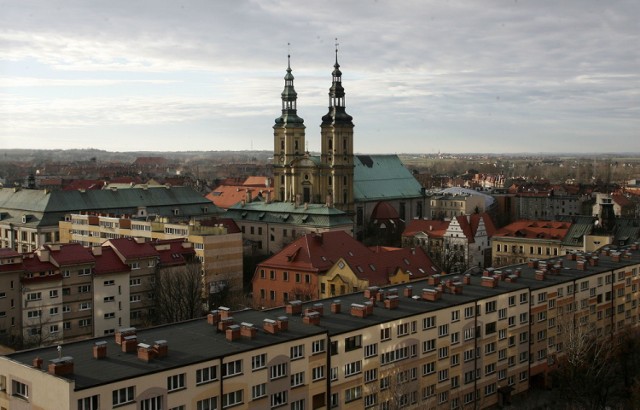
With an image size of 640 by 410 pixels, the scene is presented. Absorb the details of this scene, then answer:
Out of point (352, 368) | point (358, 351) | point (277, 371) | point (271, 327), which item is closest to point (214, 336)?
point (271, 327)

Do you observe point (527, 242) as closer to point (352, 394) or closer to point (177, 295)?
point (177, 295)

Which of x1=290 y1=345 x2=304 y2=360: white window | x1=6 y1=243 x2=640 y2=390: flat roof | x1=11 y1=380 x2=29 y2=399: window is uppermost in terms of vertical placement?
x1=6 y1=243 x2=640 y2=390: flat roof

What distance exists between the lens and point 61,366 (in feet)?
76.0

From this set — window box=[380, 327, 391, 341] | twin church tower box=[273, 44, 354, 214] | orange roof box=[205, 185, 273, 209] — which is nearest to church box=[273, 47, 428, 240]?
twin church tower box=[273, 44, 354, 214]

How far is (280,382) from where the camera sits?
91.2 ft

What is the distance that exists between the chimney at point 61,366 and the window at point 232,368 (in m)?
4.95

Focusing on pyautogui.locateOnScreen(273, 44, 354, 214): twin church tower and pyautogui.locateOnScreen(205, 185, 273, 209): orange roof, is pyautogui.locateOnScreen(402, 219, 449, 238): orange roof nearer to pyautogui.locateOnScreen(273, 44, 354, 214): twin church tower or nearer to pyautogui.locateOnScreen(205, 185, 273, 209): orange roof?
pyautogui.locateOnScreen(273, 44, 354, 214): twin church tower

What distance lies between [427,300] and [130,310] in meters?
23.2

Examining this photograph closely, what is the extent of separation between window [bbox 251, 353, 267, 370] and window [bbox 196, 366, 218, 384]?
158 centimetres

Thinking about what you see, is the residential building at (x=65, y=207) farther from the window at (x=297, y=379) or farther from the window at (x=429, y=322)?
the window at (x=297, y=379)

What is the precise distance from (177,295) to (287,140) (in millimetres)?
48677

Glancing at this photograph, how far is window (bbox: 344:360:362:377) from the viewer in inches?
1186

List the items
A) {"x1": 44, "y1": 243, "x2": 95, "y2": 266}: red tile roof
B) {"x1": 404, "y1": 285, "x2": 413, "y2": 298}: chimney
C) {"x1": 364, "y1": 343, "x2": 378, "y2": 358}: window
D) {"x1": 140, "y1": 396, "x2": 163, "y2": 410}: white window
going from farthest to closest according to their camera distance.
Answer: {"x1": 44, "y1": 243, "x2": 95, "y2": 266}: red tile roof → {"x1": 404, "y1": 285, "x2": 413, "y2": 298}: chimney → {"x1": 364, "y1": 343, "x2": 378, "y2": 358}: window → {"x1": 140, "y1": 396, "x2": 163, "y2": 410}: white window

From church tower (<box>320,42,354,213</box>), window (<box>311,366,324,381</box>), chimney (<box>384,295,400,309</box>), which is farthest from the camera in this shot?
church tower (<box>320,42,354,213</box>)
